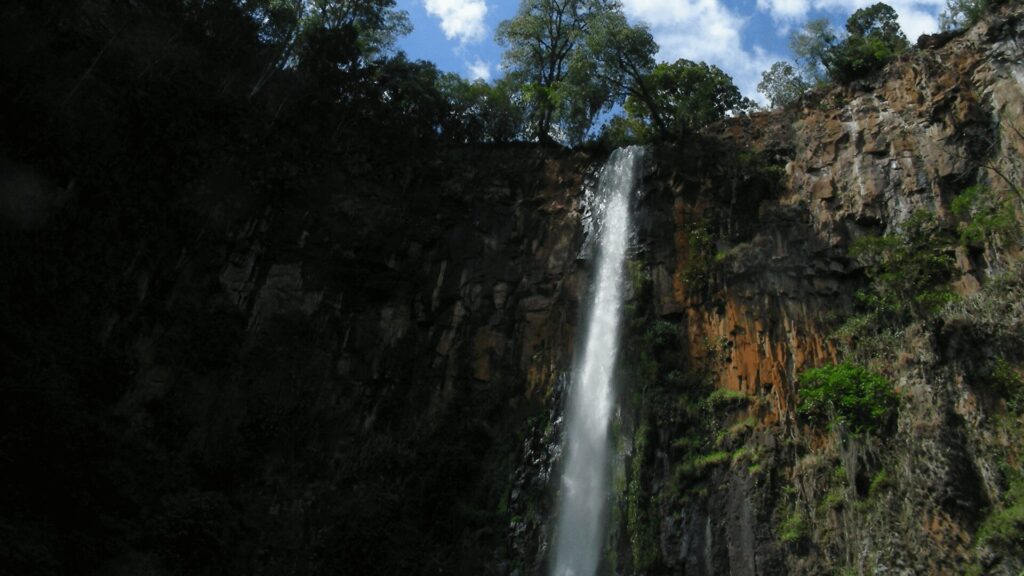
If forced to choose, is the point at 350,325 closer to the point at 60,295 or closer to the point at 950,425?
the point at 60,295

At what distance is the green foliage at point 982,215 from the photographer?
14.3 metres

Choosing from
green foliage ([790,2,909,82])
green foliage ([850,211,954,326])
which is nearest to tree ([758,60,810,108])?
green foliage ([790,2,909,82])

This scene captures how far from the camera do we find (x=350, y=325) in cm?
1923

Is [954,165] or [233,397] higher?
[954,165]

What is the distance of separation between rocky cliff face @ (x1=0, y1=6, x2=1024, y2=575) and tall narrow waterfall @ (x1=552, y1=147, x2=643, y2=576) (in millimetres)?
425

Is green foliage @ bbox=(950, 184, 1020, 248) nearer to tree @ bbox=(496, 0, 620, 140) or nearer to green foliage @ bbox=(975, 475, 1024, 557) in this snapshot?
green foliage @ bbox=(975, 475, 1024, 557)

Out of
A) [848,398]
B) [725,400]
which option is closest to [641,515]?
[725,400]

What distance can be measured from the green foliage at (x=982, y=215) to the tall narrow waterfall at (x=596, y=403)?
756 centimetres

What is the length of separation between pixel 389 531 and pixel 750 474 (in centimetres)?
772

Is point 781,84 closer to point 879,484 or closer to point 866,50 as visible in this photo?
point 866,50

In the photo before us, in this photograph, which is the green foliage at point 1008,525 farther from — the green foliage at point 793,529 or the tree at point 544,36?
the tree at point 544,36

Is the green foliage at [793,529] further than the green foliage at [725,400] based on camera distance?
No

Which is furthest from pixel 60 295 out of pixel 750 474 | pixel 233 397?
pixel 750 474

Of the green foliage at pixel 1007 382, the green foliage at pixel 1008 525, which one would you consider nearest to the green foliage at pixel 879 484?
the green foliage at pixel 1008 525
